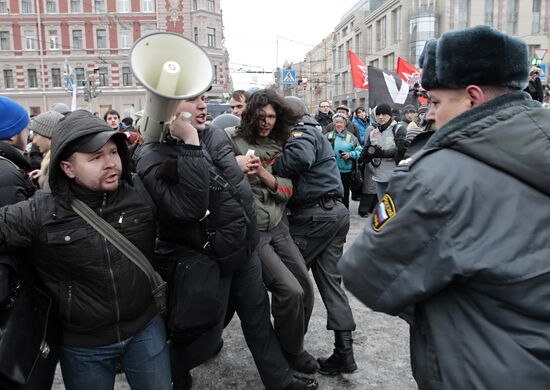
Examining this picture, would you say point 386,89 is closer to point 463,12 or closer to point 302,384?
point 302,384

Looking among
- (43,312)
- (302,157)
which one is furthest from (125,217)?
(302,157)

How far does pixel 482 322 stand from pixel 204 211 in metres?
1.42

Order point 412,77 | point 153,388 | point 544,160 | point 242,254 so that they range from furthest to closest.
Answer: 1. point 412,77
2. point 242,254
3. point 153,388
4. point 544,160

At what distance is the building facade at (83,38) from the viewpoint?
48.2 metres

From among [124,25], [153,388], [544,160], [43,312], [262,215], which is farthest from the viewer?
[124,25]

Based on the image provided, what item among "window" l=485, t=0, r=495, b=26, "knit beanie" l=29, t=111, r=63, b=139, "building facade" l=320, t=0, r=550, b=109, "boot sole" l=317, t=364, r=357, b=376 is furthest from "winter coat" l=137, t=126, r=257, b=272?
"window" l=485, t=0, r=495, b=26

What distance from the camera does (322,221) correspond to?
3338 millimetres

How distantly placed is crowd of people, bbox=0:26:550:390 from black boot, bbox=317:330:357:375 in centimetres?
1

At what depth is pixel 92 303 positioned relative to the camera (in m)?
2.02

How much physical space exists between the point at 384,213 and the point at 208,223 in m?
1.29

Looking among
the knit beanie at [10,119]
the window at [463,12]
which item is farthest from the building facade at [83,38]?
the knit beanie at [10,119]

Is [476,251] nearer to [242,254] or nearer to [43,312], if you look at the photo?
[242,254]

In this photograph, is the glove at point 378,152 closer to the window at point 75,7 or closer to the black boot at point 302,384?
the black boot at point 302,384

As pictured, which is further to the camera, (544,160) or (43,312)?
(43,312)
